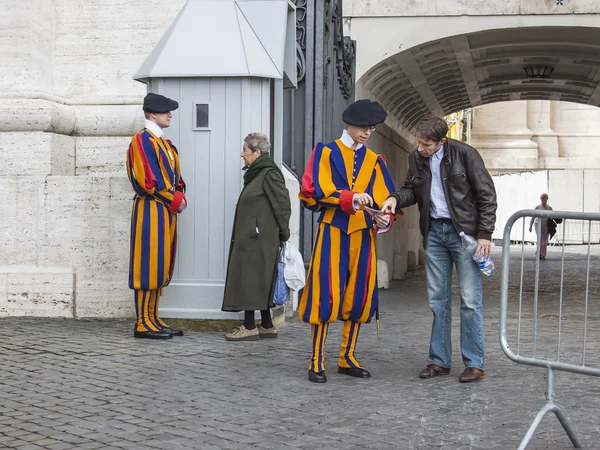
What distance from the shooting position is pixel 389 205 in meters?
6.63

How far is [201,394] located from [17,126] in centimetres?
453

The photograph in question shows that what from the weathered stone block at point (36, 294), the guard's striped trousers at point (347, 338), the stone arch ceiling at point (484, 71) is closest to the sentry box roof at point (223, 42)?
the weathered stone block at point (36, 294)

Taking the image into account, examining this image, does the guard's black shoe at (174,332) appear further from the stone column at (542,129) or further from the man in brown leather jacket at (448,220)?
the stone column at (542,129)

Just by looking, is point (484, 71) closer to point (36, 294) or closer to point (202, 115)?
point (202, 115)

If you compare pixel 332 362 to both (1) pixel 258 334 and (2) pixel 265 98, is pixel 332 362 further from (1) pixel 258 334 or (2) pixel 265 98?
(2) pixel 265 98

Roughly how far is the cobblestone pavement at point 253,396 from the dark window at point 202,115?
1.79 metres

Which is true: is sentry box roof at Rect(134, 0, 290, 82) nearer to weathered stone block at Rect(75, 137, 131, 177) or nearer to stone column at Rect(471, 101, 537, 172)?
weathered stone block at Rect(75, 137, 131, 177)

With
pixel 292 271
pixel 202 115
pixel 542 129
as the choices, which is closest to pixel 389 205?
pixel 292 271

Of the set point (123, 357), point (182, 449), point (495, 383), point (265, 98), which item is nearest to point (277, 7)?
point (265, 98)

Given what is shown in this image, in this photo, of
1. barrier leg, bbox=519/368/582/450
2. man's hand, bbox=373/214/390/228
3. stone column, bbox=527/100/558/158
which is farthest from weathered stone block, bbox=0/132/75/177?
stone column, bbox=527/100/558/158

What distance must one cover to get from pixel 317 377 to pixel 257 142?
2.25 metres

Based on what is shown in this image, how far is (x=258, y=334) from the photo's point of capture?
8406 mm

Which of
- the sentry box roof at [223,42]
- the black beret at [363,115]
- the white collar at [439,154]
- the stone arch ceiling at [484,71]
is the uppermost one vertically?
the stone arch ceiling at [484,71]

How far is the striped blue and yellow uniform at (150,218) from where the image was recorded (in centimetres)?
809
